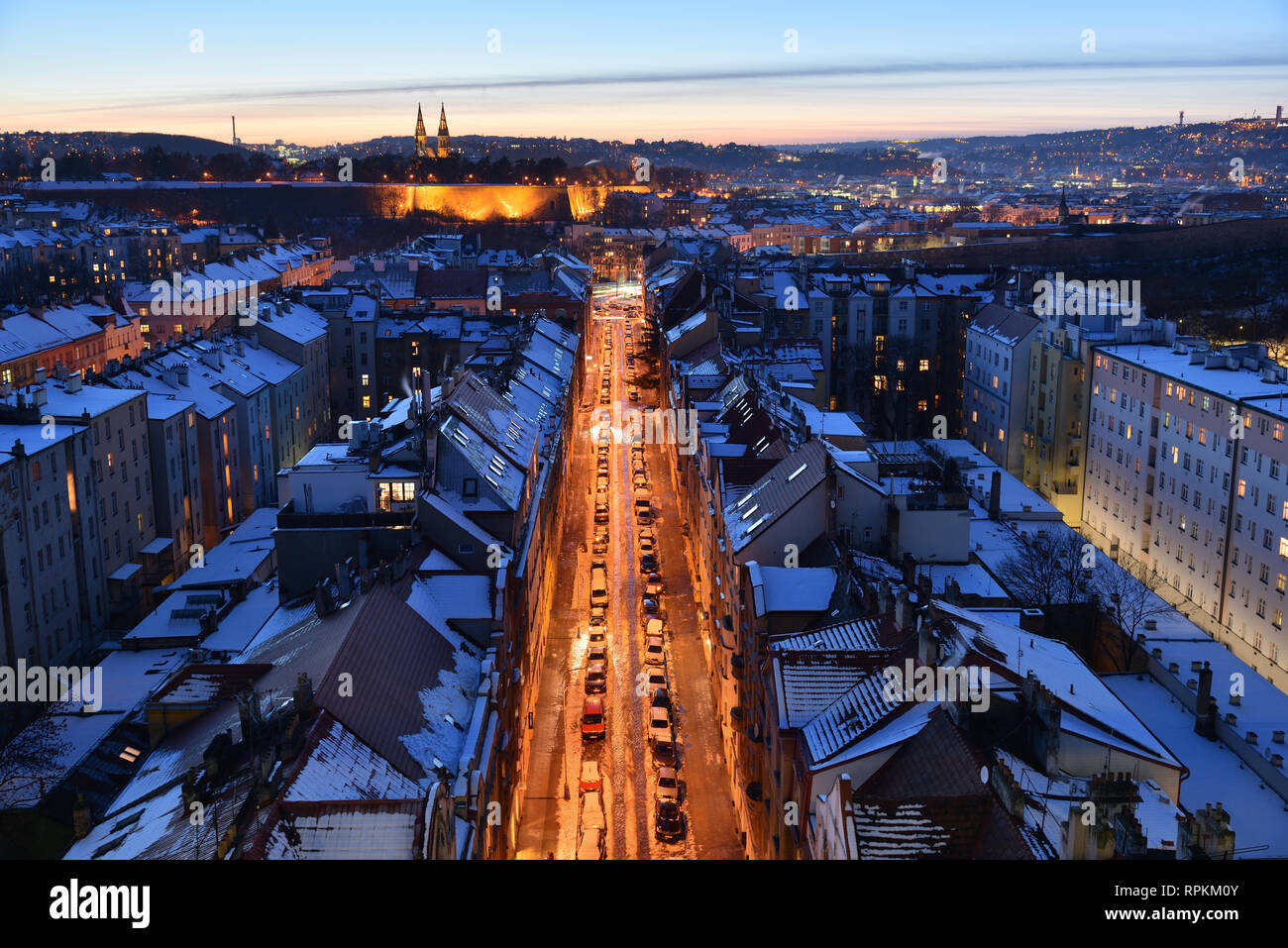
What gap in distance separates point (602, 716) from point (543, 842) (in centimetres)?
367

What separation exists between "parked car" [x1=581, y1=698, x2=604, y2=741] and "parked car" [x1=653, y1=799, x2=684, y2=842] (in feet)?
8.04

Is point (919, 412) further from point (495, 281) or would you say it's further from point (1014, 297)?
point (495, 281)

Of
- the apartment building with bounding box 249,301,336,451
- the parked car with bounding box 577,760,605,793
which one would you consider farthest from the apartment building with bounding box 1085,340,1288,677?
the apartment building with bounding box 249,301,336,451

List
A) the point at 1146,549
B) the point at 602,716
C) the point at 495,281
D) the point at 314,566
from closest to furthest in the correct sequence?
the point at 314,566 < the point at 602,716 < the point at 1146,549 < the point at 495,281

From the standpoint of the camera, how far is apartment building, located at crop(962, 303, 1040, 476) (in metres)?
34.3

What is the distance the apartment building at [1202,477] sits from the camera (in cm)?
2277

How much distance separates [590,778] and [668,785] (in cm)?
121

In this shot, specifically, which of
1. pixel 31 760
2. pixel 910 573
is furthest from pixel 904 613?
pixel 31 760

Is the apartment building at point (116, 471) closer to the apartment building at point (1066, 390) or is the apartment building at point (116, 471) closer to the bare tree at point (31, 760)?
the bare tree at point (31, 760)

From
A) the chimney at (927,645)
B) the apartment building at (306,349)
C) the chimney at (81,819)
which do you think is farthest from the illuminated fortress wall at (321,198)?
the chimney at (927,645)

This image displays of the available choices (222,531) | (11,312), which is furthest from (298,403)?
(11,312)

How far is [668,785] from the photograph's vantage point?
1716cm

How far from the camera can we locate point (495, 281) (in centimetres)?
4972

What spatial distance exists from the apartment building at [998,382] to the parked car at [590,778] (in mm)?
20080
